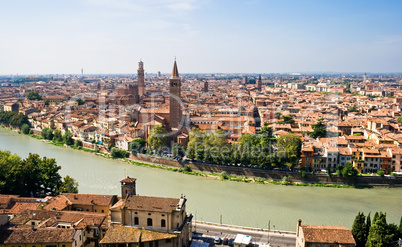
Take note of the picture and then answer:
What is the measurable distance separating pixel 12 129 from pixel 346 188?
72.8ft

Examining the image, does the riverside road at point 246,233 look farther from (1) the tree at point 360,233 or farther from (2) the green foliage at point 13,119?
(2) the green foliage at point 13,119

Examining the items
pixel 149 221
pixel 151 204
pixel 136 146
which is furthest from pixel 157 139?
pixel 149 221

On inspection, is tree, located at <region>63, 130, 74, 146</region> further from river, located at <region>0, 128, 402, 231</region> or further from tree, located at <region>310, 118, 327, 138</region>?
tree, located at <region>310, 118, 327, 138</region>

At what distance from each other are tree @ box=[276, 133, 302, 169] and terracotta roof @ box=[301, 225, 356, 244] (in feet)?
20.8

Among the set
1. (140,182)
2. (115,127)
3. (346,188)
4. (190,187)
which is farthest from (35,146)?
(346,188)

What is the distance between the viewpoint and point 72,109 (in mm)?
26391

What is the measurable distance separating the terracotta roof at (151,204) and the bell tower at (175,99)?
436 inches

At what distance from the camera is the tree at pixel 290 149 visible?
13.1 meters

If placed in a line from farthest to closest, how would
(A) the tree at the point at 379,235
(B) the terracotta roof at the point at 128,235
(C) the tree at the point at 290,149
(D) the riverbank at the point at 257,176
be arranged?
1. (C) the tree at the point at 290,149
2. (D) the riverbank at the point at 257,176
3. (B) the terracotta roof at the point at 128,235
4. (A) the tree at the point at 379,235

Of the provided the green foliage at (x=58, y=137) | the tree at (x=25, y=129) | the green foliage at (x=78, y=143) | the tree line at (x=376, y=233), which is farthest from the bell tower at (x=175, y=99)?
the tree line at (x=376, y=233)

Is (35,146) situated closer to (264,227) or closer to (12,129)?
(12,129)

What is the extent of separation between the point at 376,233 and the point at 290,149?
255 inches

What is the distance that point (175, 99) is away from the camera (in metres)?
18.3

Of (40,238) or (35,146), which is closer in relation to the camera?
(40,238)
